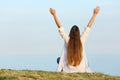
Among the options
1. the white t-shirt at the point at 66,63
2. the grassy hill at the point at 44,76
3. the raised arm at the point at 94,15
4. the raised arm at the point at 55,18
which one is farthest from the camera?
the raised arm at the point at 94,15

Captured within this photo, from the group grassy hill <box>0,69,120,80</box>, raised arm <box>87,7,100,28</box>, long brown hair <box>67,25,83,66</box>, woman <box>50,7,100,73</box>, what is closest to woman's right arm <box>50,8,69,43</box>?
woman <box>50,7,100,73</box>

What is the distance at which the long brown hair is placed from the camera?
1231 centimetres

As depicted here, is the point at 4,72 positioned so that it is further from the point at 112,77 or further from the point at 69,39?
the point at 112,77

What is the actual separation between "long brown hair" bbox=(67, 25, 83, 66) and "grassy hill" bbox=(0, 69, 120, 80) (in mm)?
512

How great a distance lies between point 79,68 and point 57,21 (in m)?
1.53

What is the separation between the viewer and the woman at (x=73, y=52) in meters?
12.4

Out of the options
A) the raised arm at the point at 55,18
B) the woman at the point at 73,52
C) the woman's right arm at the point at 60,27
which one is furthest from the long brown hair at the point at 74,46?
the raised arm at the point at 55,18

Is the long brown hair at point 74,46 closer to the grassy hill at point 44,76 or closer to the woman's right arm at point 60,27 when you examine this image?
the woman's right arm at point 60,27

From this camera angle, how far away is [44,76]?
12.2 metres

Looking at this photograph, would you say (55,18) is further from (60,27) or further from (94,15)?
(94,15)

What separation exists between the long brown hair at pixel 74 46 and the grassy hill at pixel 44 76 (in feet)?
1.68

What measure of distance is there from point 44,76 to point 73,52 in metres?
1.09

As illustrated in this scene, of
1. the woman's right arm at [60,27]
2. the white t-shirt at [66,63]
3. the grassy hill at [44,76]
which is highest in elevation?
the woman's right arm at [60,27]

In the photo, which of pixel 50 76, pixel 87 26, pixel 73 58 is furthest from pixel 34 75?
pixel 87 26
